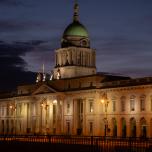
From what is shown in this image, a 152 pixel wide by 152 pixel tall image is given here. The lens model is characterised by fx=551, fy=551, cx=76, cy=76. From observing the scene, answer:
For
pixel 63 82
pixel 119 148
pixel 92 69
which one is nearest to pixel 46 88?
pixel 63 82

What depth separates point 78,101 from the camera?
111 m

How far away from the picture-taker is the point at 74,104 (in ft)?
365

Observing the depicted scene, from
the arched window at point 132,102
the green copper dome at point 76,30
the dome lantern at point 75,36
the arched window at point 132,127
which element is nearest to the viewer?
the arched window at point 132,102

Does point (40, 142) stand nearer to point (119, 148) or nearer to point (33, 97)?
point (119, 148)

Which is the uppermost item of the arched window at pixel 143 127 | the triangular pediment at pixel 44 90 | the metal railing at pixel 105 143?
the triangular pediment at pixel 44 90

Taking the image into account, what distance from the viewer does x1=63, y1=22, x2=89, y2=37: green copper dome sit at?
125m

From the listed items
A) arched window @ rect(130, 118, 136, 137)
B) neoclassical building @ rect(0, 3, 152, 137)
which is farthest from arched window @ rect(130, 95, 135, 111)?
arched window @ rect(130, 118, 136, 137)

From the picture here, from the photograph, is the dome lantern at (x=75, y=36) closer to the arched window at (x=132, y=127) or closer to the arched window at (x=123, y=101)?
the arched window at (x=123, y=101)

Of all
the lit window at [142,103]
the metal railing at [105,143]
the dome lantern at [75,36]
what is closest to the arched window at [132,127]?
the lit window at [142,103]

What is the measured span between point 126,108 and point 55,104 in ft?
70.1

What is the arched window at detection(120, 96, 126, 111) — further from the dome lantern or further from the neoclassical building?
the dome lantern

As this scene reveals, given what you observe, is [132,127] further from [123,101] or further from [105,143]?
[105,143]

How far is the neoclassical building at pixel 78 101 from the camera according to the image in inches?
3851

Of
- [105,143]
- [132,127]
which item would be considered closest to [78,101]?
[132,127]
